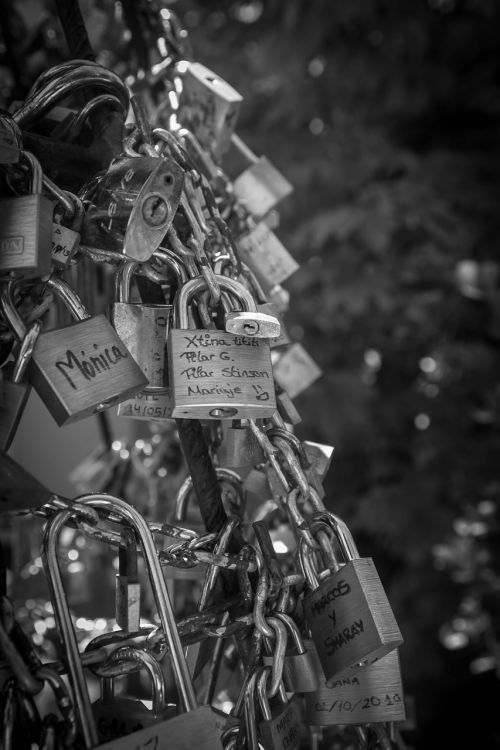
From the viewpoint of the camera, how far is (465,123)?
6.65 feet

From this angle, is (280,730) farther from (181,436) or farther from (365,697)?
(181,436)

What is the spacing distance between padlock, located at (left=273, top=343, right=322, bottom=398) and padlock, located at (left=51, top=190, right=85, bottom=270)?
348 millimetres

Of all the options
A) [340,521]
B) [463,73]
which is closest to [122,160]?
[340,521]

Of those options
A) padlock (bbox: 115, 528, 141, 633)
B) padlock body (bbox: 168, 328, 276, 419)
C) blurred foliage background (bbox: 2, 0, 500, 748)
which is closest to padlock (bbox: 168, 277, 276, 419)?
padlock body (bbox: 168, 328, 276, 419)

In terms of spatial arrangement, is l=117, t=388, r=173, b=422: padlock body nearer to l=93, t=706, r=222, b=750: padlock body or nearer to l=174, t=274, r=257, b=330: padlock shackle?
l=174, t=274, r=257, b=330: padlock shackle

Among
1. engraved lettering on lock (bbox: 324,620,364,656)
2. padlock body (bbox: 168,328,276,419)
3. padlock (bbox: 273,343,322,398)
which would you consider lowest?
engraved lettering on lock (bbox: 324,620,364,656)

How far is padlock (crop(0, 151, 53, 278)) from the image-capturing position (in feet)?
1.16

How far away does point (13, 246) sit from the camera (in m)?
0.36

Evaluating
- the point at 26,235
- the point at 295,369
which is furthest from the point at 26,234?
the point at 295,369

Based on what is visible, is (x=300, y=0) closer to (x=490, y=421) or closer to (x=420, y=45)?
(x=420, y=45)

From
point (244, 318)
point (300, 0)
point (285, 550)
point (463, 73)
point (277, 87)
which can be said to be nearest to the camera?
point (244, 318)

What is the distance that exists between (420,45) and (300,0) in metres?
0.33

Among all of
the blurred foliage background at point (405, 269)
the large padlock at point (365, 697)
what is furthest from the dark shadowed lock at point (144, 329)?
the blurred foliage background at point (405, 269)

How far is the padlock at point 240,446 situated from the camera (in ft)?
1.53
